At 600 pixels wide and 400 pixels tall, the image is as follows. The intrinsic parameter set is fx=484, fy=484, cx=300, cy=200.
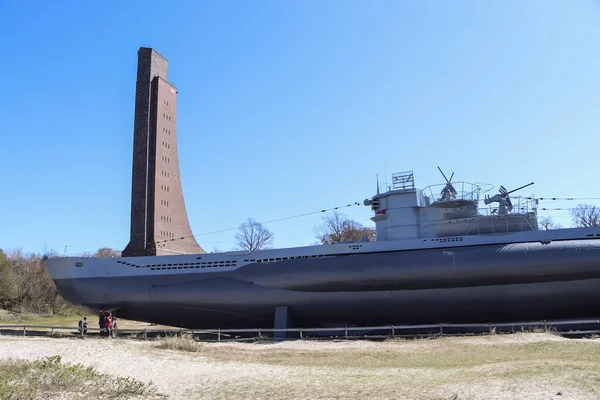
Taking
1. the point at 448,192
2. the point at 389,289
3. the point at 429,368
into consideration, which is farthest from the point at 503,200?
the point at 429,368

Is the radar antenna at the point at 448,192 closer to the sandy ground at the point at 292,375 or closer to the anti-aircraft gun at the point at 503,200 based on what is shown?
the anti-aircraft gun at the point at 503,200

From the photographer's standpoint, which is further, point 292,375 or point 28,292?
point 28,292

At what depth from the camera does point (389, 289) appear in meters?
19.8

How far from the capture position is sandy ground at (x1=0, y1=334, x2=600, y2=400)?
780 centimetres

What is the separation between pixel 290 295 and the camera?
20.7 m

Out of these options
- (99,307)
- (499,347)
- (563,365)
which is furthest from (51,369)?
(99,307)

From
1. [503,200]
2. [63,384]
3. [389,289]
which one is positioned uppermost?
[503,200]

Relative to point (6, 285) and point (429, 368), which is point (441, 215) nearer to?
point (429, 368)

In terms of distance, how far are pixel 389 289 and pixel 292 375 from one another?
10336 mm

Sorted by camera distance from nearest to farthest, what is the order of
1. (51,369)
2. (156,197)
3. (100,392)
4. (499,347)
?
(100,392) < (51,369) < (499,347) < (156,197)

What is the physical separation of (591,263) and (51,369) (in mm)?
17992

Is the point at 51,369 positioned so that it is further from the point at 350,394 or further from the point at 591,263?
the point at 591,263

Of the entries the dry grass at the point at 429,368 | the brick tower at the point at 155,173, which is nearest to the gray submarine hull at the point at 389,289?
the dry grass at the point at 429,368

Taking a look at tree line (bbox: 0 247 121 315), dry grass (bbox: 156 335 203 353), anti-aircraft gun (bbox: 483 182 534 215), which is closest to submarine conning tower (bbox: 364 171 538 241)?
anti-aircraft gun (bbox: 483 182 534 215)
